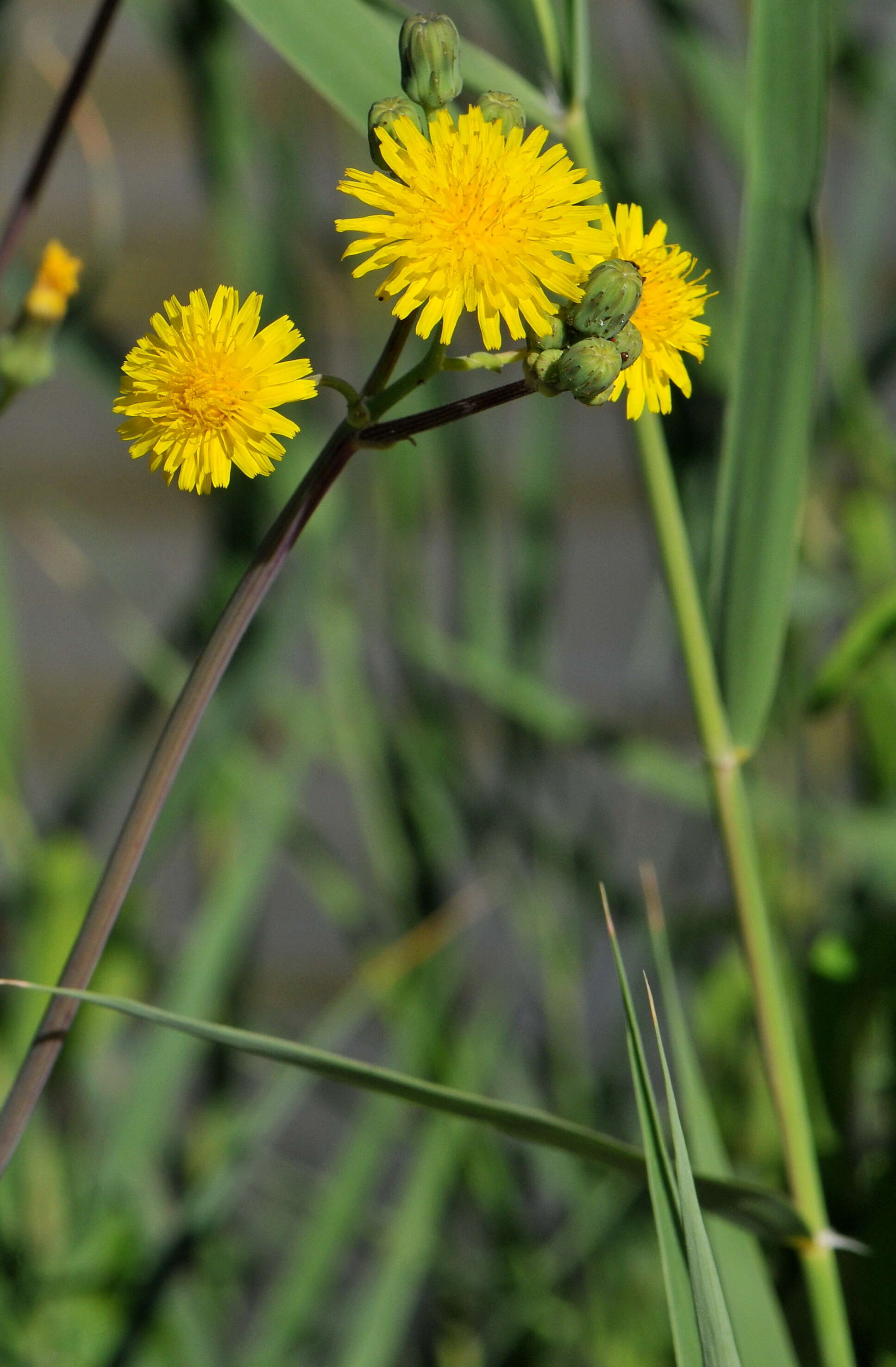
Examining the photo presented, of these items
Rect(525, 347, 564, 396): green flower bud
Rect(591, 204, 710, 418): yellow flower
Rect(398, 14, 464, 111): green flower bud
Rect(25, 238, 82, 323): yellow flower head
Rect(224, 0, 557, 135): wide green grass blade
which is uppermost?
Rect(224, 0, 557, 135): wide green grass blade

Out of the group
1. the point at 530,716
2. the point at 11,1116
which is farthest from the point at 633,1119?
the point at 11,1116

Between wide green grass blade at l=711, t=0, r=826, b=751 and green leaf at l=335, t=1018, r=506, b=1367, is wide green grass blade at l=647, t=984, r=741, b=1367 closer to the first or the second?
wide green grass blade at l=711, t=0, r=826, b=751

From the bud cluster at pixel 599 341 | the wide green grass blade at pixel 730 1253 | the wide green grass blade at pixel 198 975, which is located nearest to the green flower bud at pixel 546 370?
the bud cluster at pixel 599 341

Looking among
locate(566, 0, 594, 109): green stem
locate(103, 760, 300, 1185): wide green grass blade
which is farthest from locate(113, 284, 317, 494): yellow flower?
locate(103, 760, 300, 1185): wide green grass blade

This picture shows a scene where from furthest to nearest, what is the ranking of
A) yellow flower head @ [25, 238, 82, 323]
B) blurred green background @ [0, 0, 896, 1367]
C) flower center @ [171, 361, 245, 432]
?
blurred green background @ [0, 0, 896, 1367] < yellow flower head @ [25, 238, 82, 323] < flower center @ [171, 361, 245, 432]

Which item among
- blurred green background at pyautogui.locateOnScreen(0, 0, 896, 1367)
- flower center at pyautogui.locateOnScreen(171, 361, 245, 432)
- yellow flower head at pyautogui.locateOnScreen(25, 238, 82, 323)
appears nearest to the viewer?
flower center at pyautogui.locateOnScreen(171, 361, 245, 432)

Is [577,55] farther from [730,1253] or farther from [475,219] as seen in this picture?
[730,1253]

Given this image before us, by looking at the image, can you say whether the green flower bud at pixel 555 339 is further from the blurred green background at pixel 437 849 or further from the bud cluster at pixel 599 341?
the blurred green background at pixel 437 849
